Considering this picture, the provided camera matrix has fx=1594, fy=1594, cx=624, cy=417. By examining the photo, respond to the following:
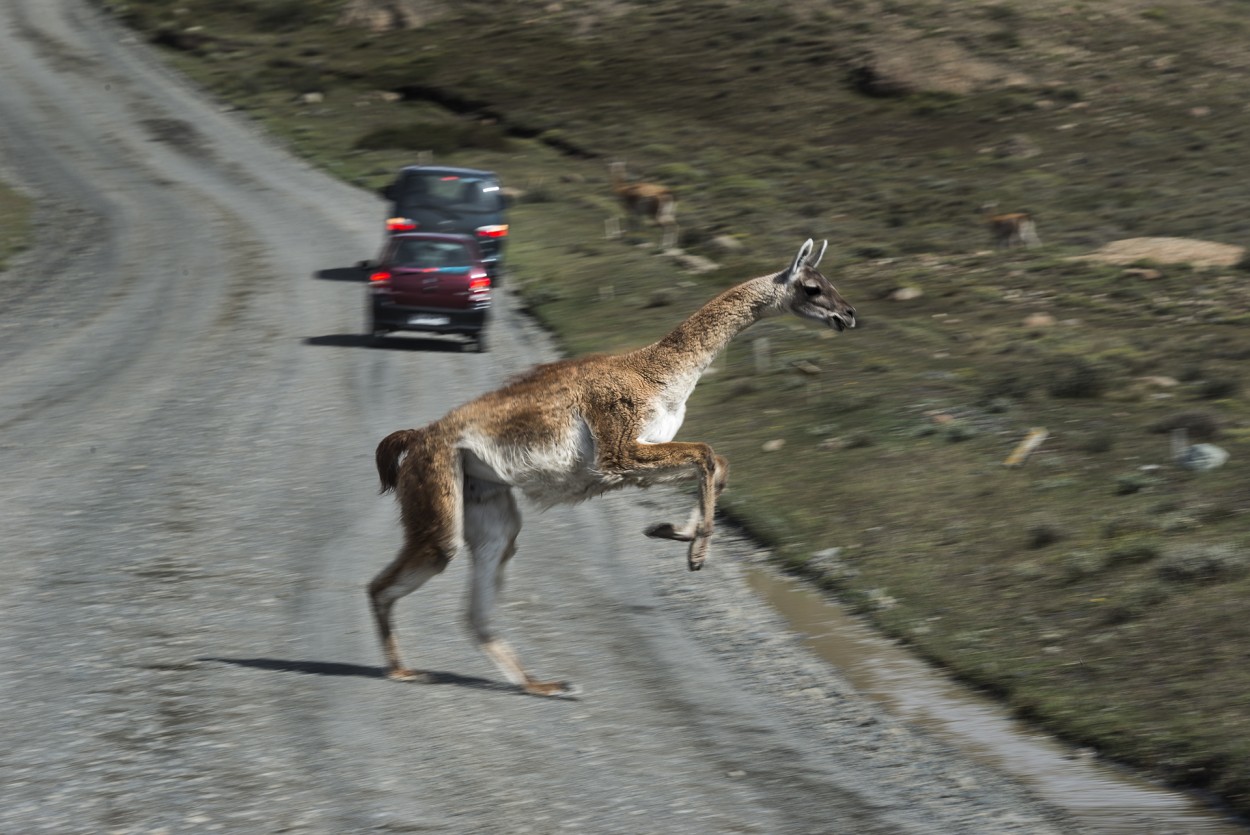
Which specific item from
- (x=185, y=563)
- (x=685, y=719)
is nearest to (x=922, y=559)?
(x=685, y=719)

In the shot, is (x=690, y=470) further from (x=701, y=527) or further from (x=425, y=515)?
(x=425, y=515)

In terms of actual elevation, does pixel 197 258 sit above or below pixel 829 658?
below

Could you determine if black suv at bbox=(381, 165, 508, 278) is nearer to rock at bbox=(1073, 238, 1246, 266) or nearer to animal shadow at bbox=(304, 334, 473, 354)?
animal shadow at bbox=(304, 334, 473, 354)

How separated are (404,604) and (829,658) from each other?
140 inches

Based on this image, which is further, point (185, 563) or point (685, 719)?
point (185, 563)

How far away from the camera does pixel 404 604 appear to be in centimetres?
1307

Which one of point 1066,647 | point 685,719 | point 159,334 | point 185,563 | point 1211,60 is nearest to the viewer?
point 685,719

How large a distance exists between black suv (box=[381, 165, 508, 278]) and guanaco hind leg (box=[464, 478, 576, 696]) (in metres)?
21.9

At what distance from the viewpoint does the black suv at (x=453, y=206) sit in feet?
107

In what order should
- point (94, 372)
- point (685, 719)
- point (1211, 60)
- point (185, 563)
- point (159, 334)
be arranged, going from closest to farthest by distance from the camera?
point (685, 719) < point (185, 563) < point (94, 372) < point (159, 334) < point (1211, 60)

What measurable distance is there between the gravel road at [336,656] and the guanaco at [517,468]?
0.72 metres

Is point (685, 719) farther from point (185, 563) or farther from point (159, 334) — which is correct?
point (159, 334)

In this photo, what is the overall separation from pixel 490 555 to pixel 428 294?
→ 16.8 m

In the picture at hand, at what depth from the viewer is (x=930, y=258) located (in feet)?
118
